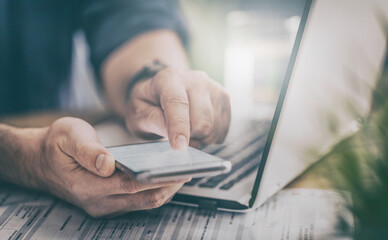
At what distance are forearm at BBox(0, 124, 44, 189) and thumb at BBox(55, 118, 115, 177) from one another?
0.24 feet

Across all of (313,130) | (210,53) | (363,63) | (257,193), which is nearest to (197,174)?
(257,193)

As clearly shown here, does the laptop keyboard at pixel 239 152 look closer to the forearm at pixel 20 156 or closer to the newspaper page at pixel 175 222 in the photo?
the newspaper page at pixel 175 222

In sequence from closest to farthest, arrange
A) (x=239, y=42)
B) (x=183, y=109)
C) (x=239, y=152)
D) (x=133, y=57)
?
(x=183, y=109)
(x=239, y=152)
(x=133, y=57)
(x=239, y=42)

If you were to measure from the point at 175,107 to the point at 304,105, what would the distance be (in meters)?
0.15

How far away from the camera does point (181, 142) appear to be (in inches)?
15.2

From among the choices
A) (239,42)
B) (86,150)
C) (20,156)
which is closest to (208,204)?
(86,150)

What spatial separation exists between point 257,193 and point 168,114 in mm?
132

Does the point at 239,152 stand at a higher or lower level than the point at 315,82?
lower

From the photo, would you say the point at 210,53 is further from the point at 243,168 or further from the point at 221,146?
the point at 243,168

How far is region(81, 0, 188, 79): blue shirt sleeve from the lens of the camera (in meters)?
0.87

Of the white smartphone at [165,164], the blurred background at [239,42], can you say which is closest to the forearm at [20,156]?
the white smartphone at [165,164]

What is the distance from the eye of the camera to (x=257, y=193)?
39cm

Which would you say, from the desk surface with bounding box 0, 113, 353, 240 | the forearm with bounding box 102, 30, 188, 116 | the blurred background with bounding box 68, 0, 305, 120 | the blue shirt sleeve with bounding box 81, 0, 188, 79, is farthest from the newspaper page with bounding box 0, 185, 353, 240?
the blurred background with bounding box 68, 0, 305, 120

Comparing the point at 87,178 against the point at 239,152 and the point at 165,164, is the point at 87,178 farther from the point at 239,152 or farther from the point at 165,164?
the point at 239,152
